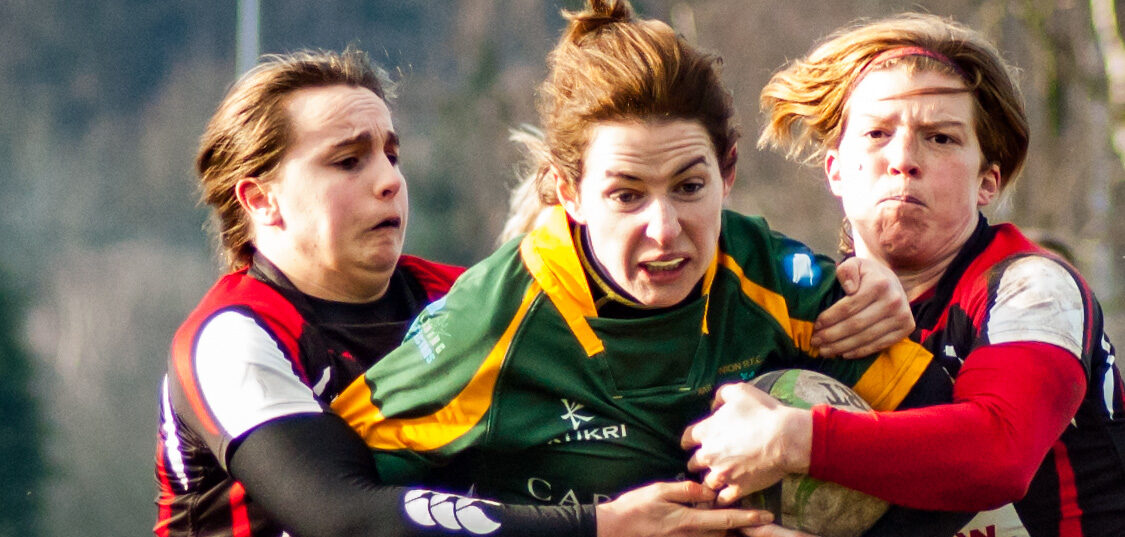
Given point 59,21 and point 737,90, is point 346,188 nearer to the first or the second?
point 59,21

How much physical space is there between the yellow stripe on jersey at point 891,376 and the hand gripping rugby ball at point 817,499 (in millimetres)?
97

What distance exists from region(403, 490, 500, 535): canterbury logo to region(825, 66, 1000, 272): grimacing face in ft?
4.50

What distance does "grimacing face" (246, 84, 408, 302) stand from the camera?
3.36 m

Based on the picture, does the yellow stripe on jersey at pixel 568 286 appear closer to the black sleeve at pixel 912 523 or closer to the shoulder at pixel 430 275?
the black sleeve at pixel 912 523

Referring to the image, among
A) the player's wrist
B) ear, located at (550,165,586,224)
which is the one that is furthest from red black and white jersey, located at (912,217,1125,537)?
ear, located at (550,165,586,224)

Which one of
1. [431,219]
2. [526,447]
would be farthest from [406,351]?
[431,219]

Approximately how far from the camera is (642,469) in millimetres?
2752

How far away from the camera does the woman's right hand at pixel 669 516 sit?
257 centimetres

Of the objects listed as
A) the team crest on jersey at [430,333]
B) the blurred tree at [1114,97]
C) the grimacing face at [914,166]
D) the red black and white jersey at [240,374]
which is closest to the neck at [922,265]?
the grimacing face at [914,166]

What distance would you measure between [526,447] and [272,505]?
1.85 feet

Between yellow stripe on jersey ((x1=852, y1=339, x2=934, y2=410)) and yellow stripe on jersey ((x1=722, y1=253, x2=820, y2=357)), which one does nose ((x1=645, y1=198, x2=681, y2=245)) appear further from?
yellow stripe on jersey ((x1=852, y1=339, x2=934, y2=410))

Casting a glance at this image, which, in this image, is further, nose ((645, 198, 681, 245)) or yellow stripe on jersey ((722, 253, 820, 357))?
yellow stripe on jersey ((722, 253, 820, 357))

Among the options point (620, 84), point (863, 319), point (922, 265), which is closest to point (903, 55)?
point (922, 265)

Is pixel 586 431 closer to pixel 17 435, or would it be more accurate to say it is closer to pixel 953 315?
pixel 953 315
